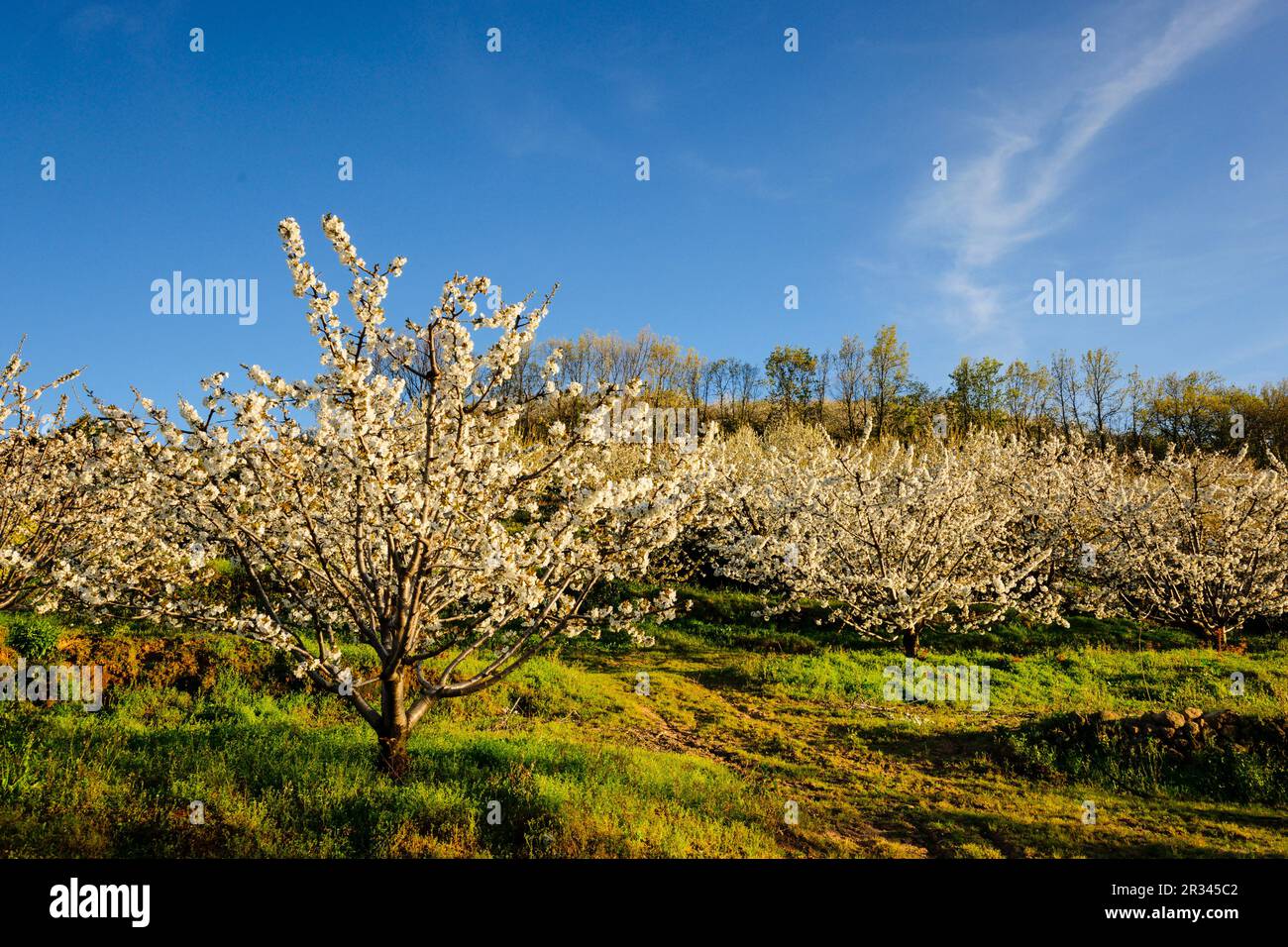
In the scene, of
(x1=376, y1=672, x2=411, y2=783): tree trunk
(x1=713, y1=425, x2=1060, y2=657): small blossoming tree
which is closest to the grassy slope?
(x1=376, y1=672, x2=411, y2=783): tree trunk

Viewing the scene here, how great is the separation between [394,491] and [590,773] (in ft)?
15.8

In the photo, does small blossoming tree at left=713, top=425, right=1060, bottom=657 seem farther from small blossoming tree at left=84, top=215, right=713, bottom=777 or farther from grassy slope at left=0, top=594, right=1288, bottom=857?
small blossoming tree at left=84, top=215, right=713, bottom=777

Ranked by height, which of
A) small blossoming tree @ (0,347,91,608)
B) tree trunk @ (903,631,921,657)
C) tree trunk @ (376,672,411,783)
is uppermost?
small blossoming tree @ (0,347,91,608)

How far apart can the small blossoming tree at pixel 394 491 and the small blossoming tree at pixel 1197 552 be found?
18.4 meters

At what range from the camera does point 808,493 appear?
62.7 ft

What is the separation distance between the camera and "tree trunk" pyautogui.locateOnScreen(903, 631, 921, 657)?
56.7 feet

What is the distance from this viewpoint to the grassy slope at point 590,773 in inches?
263

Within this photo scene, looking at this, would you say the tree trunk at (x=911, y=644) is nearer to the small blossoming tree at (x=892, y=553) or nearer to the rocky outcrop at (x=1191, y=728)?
the small blossoming tree at (x=892, y=553)

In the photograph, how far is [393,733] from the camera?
26.2 feet

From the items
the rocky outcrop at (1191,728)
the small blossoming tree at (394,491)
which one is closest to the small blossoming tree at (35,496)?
the small blossoming tree at (394,491)

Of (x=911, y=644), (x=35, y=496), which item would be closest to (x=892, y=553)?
(x=911, y=644)

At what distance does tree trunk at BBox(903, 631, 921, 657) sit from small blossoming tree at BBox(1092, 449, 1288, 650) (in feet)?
24.3

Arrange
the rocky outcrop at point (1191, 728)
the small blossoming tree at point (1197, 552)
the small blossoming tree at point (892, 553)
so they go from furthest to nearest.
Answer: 1. the small blossoming tree at point (1197, 552)
2. the small blossoming tree at point (892, 553)
3. the rocky outcrop at point (1191, 728)

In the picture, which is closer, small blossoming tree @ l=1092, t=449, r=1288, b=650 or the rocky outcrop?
the rocky outcrop
